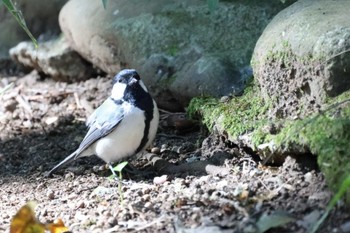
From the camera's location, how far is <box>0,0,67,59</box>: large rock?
6.21 m

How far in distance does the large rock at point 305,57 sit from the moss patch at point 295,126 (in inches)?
3.6

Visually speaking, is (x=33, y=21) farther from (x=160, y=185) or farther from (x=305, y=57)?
(x=305, y=57)

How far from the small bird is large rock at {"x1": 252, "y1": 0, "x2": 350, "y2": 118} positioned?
647 millimetres

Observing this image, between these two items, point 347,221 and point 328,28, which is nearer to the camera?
point 347,221

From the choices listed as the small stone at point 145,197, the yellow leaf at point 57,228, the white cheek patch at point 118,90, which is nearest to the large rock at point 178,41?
the white cheek patch at point 118,90

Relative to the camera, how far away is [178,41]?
15.7 ft

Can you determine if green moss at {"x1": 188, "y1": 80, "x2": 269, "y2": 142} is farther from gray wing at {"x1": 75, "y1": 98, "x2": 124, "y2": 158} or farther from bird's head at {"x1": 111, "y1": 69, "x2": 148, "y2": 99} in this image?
gray wing at {"x1": 75, "y1": 98, "x2": 124, "y2": 158}

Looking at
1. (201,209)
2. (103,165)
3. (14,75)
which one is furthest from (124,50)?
(201,209)

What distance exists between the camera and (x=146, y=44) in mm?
4840

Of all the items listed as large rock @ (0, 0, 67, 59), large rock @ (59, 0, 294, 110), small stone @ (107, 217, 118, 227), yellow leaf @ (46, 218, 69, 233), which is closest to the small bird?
large rock @ (59, 0, 294, 110)

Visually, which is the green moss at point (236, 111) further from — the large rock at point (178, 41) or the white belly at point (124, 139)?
the white belly at point (124, 139)

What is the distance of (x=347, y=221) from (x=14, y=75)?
425 centimetres

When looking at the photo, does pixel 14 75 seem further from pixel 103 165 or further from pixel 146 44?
pixel 103 165

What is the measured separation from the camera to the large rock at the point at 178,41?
443 cm
